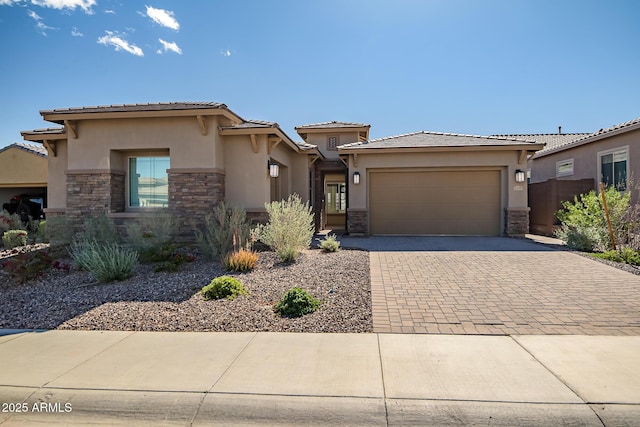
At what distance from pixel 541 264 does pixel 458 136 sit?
7931mm

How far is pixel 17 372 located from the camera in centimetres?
393

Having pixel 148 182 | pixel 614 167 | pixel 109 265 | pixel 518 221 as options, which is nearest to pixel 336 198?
pixel 518 221

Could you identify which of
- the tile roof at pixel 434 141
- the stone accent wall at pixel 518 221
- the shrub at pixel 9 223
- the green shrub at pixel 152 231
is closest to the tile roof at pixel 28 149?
the shrub at pixel 9 223

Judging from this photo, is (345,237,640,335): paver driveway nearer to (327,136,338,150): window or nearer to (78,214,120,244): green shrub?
(78,214,120,244): green shrub

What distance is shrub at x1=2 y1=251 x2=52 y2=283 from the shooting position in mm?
7673

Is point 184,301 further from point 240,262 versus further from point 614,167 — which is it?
point 614,167

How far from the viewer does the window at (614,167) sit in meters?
13.1

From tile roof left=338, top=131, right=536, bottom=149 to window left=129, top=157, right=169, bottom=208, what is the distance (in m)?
6.33

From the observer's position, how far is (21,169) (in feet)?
62.4

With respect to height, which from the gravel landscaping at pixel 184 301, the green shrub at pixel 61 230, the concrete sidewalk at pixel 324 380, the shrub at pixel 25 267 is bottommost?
the concrete sidewalk at pixel 324 380

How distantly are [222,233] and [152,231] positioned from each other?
191 centimetres

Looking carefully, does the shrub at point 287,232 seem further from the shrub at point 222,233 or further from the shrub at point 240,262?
the shrub at point 240,262

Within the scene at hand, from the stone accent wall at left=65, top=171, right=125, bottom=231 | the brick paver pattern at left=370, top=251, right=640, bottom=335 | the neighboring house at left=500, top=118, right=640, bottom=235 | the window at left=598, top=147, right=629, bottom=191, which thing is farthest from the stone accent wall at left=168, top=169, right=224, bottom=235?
the window at left=598, top=147, right=629, bottom=191

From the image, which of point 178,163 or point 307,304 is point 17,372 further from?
point 178,163
